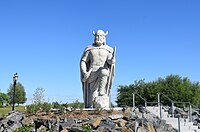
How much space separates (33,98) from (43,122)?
6142 mm

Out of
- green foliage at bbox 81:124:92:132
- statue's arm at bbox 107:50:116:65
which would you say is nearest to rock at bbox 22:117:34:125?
green foliage at bbox 81:124:92:132

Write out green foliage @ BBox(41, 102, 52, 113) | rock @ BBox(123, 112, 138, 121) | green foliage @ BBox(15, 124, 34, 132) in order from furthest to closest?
green foliage @ BBox(41, 102, 52, 113)
rock @ BBox(123, 112, 138, 121)
green foliage @ BBox(15, 124, 34, 132)

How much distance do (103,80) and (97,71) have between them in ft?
1.71

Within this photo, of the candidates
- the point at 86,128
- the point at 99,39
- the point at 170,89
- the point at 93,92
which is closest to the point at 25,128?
the point at 86,128

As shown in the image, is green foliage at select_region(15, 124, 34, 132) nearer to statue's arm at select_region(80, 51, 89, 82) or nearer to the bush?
the bush

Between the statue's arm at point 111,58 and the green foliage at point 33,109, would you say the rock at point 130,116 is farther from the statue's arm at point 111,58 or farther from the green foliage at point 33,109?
the green foliage at point 33,109

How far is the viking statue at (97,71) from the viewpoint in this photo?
17.7 metres

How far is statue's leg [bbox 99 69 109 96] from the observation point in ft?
56.9

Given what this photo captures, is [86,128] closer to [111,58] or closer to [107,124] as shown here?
[107,124]

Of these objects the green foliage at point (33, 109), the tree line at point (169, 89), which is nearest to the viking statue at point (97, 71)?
the green foliage at point (33, 109)

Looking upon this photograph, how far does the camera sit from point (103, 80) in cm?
1759

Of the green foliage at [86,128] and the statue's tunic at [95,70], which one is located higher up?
the statue's tunic at [95,70]

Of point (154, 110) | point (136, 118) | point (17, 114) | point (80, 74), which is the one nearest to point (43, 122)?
point (17, 114)

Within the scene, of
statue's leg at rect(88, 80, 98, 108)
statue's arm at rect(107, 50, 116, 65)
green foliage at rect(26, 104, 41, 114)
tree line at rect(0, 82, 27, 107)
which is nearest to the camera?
green foliage at rect(26, 104, 41, 114)
